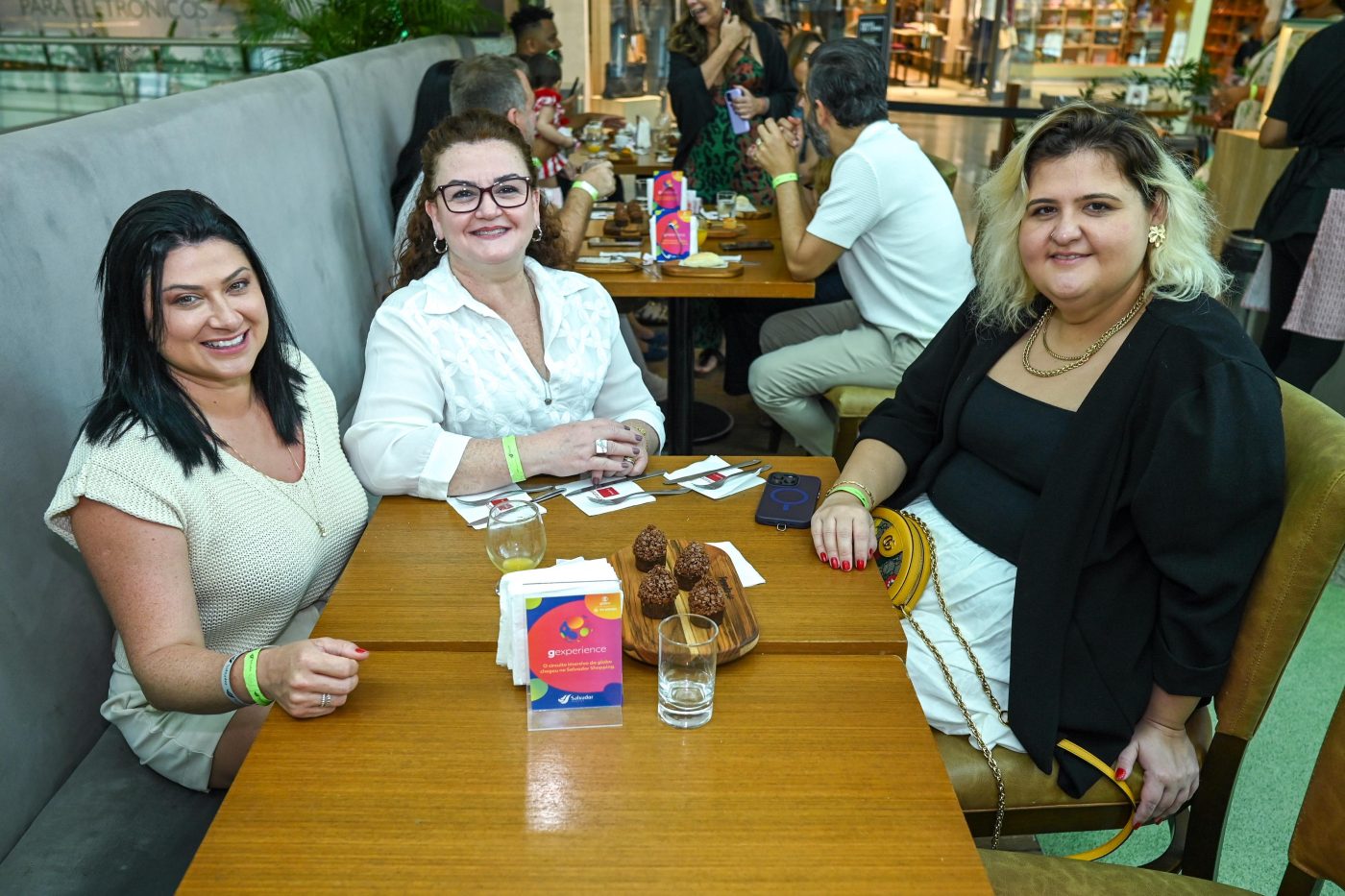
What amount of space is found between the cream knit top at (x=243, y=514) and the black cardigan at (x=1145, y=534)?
122cm

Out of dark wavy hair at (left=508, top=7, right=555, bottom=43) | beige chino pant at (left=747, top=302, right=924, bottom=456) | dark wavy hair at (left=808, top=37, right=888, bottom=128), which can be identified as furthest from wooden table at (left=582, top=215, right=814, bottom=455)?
dark wavy hair at (left=508, top=7, right=555, bottom=43)

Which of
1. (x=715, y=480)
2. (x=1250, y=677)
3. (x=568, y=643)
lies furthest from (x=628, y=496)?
(x=1250, y=677)

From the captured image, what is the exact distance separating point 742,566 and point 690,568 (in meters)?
0.17

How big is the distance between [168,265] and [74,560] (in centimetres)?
55

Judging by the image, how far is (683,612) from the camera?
140 cm

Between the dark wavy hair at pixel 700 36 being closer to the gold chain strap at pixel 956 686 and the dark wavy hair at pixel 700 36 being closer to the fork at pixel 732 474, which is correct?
the fork at pixel 732 474

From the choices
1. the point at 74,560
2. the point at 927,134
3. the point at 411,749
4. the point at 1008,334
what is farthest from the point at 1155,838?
the point at 927,134

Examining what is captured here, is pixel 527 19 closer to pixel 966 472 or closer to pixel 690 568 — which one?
pixel 966 472

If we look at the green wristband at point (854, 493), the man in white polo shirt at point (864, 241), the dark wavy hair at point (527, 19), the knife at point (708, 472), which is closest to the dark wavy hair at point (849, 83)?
the man in white polo shirt at point (864, 241)

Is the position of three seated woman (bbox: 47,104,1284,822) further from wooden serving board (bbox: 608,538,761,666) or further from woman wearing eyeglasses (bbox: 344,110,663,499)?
wooden serving board (bbox: 608,538,761,666)

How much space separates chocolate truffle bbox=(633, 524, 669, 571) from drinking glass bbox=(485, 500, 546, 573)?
16 cm

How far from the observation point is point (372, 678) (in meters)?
1.36

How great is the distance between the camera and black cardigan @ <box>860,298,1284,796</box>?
4.88 feet

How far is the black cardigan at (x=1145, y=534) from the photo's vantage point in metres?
1.49
